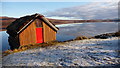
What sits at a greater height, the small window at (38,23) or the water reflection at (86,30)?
the small window at (38,23)

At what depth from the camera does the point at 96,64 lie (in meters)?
11.8

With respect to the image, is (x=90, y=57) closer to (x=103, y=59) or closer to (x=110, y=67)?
(x=103, y=59)

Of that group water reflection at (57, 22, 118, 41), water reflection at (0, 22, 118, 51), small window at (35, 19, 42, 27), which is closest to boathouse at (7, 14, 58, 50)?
small window at (35, 19, 42, 27)

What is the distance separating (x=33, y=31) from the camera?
978 inches

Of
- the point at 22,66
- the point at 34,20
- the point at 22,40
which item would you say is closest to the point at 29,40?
the point at 22,40

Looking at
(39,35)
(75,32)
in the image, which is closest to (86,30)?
(75,32)

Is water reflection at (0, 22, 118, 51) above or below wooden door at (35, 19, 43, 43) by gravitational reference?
below

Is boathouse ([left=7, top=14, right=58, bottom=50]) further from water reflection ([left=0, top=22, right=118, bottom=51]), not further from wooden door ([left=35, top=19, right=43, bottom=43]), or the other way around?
water reflection ([left=0, top=22, right=118, bottom=51])

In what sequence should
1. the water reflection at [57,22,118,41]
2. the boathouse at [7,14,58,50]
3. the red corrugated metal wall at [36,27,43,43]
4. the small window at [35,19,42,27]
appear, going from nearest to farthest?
1. the boathouse at [7,14,58,50]
2. the small window at [35,19,42,27]
3. the red corrugated metal wall at [36,27,43,43]
4. the water reflection at [57,22,118,41]

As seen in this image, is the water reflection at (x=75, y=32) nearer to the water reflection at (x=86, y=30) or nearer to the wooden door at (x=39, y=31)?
the water reflection at (x=86, y=30)

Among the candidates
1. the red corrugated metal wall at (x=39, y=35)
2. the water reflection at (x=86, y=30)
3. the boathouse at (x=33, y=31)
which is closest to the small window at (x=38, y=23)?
the boathouse at (x=33, y=31)

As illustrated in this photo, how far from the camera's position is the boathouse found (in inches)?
940

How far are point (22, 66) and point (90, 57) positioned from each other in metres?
6.57

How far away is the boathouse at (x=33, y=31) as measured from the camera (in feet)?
78.4
